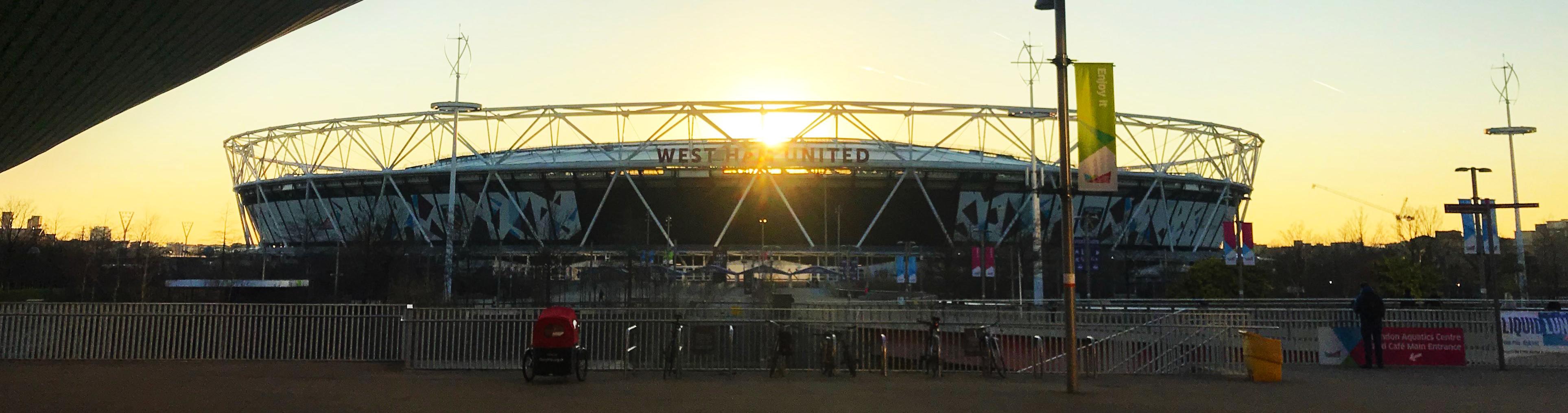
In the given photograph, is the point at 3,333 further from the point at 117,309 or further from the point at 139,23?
the point at 139,23

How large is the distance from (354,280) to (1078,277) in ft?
121

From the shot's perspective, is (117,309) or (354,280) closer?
(117,309)

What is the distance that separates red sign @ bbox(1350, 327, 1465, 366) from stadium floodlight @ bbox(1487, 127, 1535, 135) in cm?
3666

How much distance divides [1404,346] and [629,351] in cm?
1385

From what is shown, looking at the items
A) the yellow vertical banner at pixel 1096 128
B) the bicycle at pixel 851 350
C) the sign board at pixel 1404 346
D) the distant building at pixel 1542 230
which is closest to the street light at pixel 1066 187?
the yellow vertical banner at pixel 1096 128

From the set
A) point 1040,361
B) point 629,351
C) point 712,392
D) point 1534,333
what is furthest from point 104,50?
point 1534,333

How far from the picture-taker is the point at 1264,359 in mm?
16547

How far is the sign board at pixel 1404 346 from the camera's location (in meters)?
20.1

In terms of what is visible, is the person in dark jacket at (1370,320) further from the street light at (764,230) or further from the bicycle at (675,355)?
the street light at (764,230)

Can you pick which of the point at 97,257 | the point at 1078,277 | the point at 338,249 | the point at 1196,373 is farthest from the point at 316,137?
the point at 1196,373

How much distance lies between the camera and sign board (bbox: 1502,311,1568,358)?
20.8m

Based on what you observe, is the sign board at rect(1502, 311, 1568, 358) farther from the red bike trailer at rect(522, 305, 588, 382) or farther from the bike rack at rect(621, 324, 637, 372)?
the red bike trailer at rect(522, 305, 588, 382)

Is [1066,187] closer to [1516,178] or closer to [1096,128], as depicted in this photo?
[1096,128]

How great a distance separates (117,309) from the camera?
792 inches
